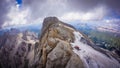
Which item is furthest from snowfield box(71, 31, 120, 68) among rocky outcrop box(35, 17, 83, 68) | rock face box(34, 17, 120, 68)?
rocky outcrop box(35, 17, 83, 68)

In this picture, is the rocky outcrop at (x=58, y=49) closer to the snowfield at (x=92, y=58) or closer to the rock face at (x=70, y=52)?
the rock face at (x=70, y=52)

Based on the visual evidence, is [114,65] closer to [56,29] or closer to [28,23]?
[56,29]

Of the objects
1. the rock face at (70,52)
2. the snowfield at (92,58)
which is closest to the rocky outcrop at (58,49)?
the rock face at (70,52)

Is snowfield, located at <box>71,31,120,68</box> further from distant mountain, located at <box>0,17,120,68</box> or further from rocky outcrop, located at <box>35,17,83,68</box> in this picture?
rocky outcrop, located at <box>35,17,83,68</box>

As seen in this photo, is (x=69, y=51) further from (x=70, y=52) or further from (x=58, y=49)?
(x=58, y=49)

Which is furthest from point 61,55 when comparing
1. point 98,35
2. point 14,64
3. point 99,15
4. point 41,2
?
point 14,64

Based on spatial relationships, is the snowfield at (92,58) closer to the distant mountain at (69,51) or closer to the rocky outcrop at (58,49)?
the distant mountain at (69,51)

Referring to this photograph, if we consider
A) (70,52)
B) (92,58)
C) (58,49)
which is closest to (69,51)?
(70,52)
